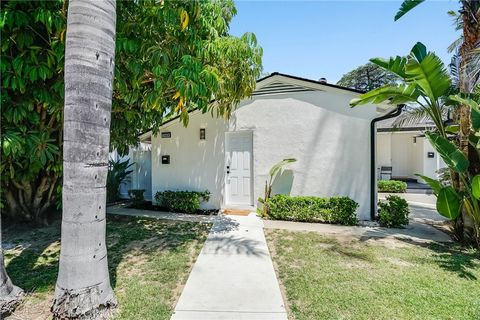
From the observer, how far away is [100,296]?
290 centimetres

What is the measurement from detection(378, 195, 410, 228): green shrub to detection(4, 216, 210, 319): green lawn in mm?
5045

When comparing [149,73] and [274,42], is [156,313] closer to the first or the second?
[149,73]

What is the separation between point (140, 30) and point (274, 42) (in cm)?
514

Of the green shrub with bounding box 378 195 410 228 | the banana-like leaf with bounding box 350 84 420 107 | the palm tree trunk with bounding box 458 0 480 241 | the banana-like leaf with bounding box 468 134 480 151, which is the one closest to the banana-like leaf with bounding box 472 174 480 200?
the banana-like leaf with bounding box 468 134 480 151

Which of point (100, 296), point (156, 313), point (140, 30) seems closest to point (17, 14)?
point (140, 30)

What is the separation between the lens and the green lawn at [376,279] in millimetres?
3262

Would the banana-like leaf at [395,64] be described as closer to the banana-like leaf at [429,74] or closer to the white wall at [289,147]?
the banana-like leaf at [429,74]

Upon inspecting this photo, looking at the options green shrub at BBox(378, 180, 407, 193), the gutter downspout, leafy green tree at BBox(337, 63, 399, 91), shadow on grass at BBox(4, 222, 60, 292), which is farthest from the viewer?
leafy green tree at BBox(337, 63, 399, 91)

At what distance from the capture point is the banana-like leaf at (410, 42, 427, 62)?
565 centimetres

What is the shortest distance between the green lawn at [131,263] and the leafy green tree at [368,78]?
3035 cm

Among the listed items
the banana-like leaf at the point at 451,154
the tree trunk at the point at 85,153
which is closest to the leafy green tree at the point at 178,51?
the tree trunk at the point at 85,153

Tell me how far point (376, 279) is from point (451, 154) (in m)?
3.10

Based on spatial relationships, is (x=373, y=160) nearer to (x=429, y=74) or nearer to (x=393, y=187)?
(x=429, y=74)

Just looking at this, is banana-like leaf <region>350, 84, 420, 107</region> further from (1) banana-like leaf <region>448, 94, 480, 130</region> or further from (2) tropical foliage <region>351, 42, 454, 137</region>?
(1) banana-like leaf <region>448, 94, 480, 130</region>
